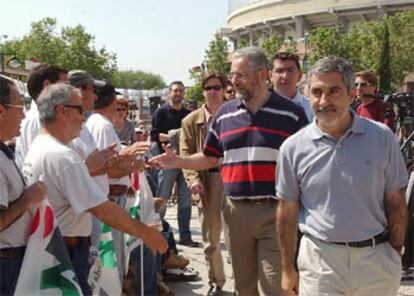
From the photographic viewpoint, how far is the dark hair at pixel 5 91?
9.83 feet

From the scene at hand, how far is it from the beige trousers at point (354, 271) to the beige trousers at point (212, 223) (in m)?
2.65

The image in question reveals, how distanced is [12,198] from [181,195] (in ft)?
16.8

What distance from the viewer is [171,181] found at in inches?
313

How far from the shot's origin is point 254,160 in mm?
4027

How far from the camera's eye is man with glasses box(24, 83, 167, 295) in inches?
123

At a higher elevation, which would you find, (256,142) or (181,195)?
(256,142)

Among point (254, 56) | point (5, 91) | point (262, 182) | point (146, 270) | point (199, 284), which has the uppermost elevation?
point (254, 56)

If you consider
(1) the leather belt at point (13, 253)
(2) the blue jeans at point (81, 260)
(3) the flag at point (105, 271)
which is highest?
(1) the leather belt at point (13, 253)

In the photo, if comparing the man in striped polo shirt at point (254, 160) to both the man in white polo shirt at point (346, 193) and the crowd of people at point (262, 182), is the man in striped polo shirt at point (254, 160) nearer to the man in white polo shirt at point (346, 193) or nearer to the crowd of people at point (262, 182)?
the crowd of people at point (262, 182)

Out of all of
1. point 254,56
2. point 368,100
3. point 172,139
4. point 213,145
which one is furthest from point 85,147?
point 172,139

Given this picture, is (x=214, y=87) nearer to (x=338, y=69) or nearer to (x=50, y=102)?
(x=50, y=102)

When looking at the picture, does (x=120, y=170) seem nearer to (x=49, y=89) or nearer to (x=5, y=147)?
(x=49, y=89)

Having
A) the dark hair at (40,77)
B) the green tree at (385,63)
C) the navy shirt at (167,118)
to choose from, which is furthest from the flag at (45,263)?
the green tree at (385,63)

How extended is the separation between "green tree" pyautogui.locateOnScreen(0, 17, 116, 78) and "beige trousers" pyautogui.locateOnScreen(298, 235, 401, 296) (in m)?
48.5
